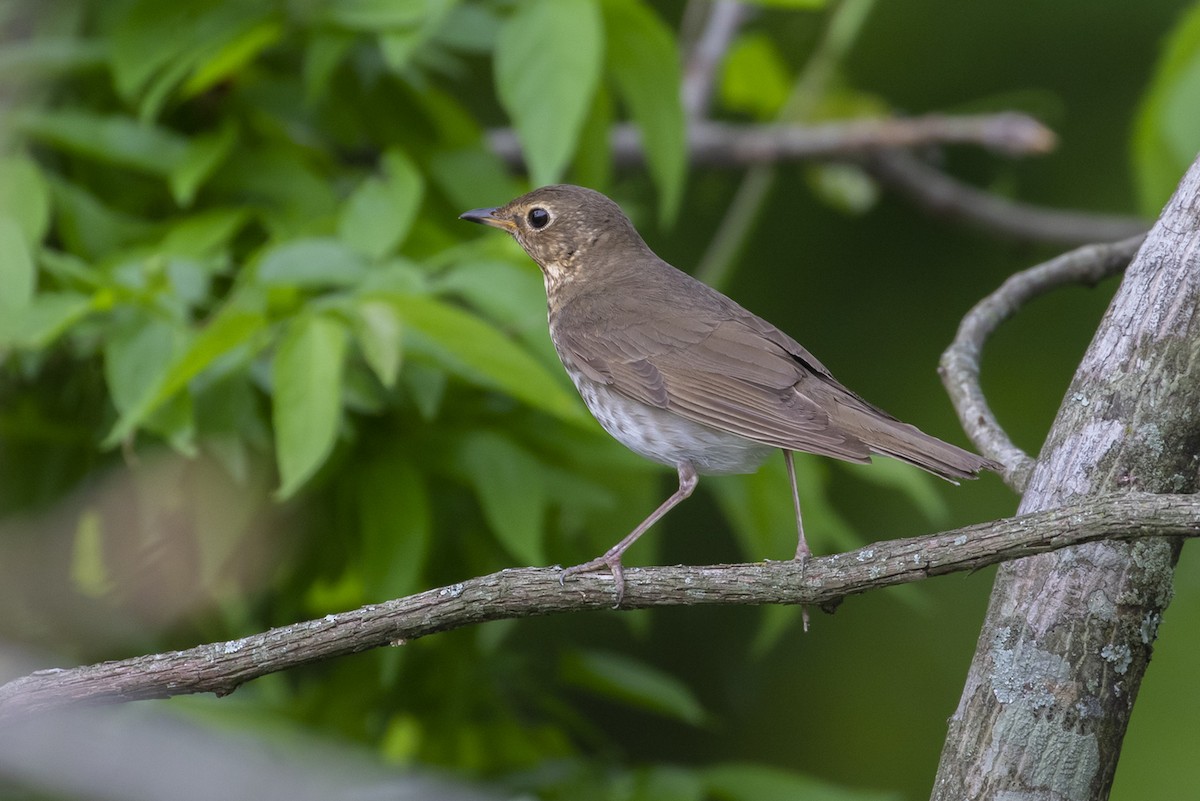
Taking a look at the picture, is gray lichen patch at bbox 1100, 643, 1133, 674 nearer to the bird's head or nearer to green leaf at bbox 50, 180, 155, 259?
the bird's head

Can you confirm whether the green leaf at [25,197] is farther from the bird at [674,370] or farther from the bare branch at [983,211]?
the bare branch at [983,211]

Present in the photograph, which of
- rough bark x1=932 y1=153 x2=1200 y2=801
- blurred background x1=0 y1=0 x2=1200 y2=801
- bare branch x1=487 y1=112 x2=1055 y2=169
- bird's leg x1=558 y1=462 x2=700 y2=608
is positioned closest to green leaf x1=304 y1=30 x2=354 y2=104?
blurred background x1=0 y1=0 x2=1200 y2=801

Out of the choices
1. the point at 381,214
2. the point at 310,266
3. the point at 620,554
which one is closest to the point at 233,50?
the point at 381,214

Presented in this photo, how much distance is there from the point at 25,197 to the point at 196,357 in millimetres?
636

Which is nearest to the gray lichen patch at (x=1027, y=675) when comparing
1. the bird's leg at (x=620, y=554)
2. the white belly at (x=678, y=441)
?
the bird's leg at (x=620, y=554)

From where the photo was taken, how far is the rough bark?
192 centimetres

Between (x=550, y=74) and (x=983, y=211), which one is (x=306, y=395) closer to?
(x=550, y=74)

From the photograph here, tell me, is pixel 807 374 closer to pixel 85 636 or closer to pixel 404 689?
pixel 404 689

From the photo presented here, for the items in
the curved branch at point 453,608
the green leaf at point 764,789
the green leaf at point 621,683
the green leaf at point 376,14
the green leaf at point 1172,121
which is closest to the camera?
the curved branch at point 453,608

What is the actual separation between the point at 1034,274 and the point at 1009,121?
217cm

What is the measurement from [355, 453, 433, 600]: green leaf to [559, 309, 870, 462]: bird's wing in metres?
0.48

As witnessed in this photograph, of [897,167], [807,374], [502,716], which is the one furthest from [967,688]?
[897,167]

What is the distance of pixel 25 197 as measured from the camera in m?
2.73

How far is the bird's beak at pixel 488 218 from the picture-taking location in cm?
311
